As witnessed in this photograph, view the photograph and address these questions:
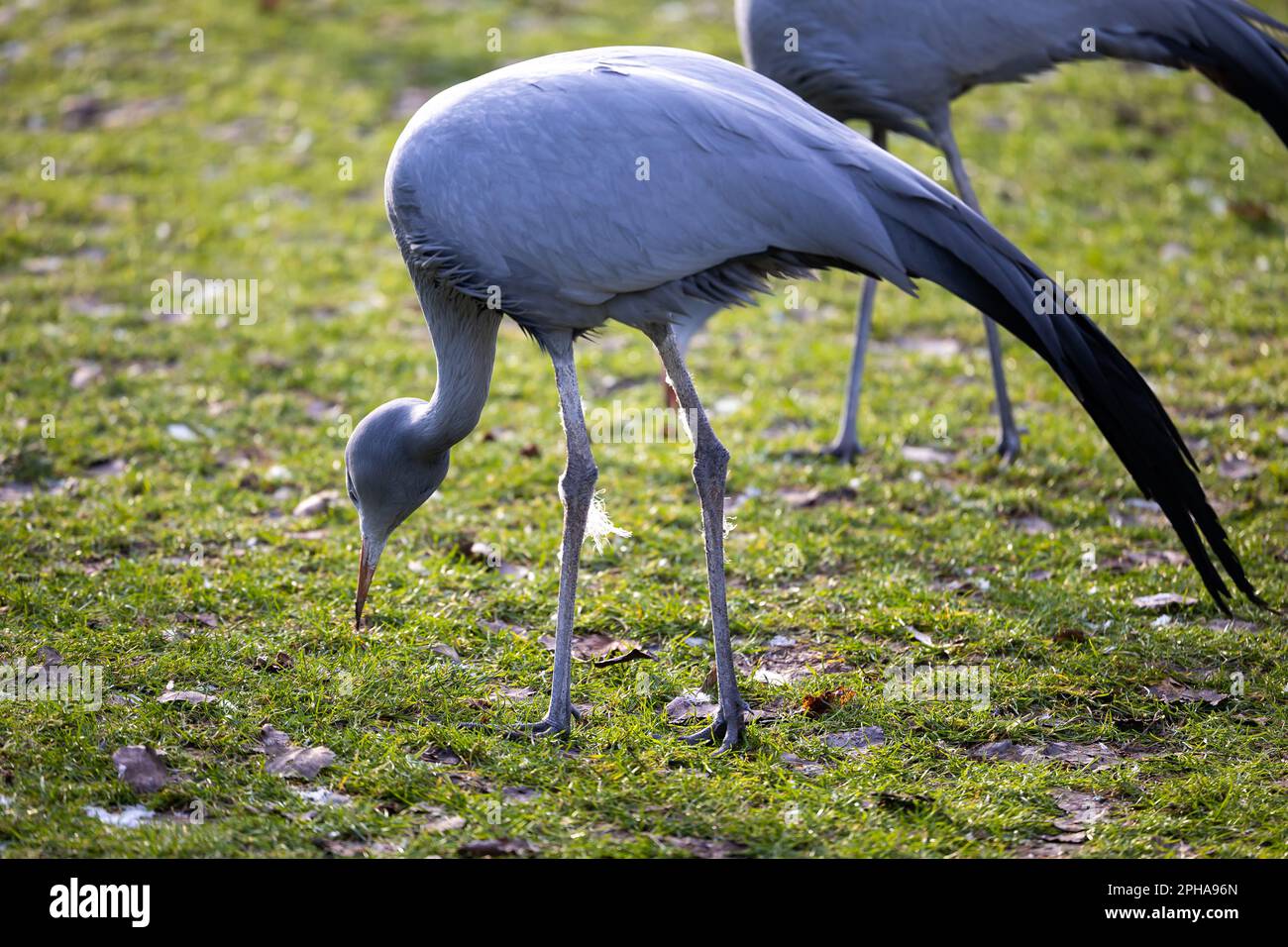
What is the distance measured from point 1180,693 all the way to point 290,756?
290 cm

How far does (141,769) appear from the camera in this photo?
381 cm

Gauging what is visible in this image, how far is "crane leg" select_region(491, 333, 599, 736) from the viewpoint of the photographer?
4.16 metres

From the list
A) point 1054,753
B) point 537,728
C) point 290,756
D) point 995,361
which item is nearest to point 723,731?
point 537,728

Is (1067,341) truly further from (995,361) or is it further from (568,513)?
(995,361)

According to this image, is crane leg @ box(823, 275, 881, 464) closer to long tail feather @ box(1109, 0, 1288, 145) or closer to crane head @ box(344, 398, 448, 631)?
long tail feather @ box(1109, 0, 1288, 145)

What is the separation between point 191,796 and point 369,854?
605 mm

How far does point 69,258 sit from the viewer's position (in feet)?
26.9

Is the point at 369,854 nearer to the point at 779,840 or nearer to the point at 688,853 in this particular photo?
the point at 688,853

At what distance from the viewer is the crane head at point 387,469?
4.39 metres

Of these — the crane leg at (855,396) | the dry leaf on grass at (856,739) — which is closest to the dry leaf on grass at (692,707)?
the dry leaf on grass at (856,739)

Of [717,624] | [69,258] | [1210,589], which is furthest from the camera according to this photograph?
[69,258]

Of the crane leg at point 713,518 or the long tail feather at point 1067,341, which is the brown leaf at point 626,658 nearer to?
the crane leg at point 713,518
